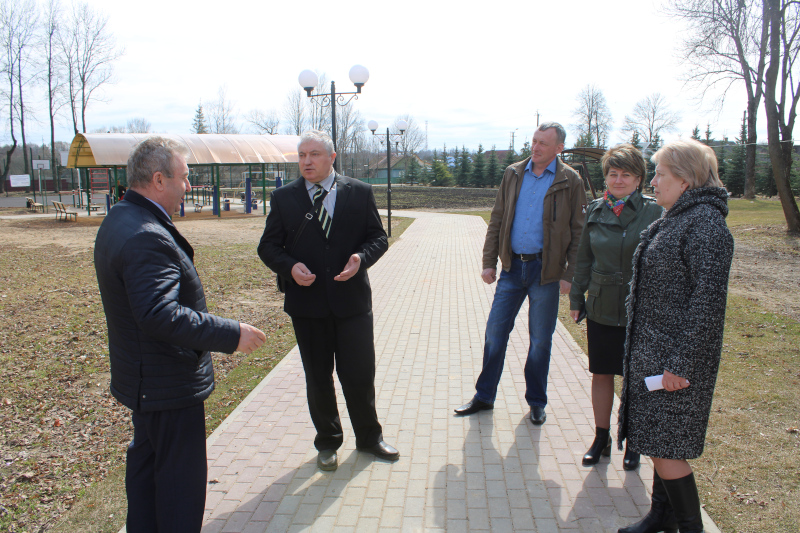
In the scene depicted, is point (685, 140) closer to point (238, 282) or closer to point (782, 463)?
point (782, 463)

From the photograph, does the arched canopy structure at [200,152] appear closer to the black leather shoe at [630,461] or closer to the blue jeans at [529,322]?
the blue jeans at [529,322]

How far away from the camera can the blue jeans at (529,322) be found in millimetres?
3836

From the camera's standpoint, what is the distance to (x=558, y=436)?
3.73 meters

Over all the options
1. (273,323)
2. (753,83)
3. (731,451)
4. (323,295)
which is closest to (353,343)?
(323,295)

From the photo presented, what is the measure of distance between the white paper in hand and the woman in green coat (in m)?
0.80

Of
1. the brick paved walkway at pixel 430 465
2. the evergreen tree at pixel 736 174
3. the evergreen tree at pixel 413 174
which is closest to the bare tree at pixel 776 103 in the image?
the brick paved walkway at pixel 430 465

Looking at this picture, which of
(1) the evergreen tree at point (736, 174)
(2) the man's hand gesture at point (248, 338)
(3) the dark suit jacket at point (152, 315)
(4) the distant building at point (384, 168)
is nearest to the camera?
(3) the dark suit jacket at point (152, 315)

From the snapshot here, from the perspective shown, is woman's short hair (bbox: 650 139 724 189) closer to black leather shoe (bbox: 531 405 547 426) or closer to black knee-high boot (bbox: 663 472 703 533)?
black knee-high boot (bbox: 663 472 703 533)

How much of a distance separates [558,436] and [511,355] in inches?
75.5

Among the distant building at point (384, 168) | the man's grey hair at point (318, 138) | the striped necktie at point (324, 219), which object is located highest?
the distant building at point (384, 168)

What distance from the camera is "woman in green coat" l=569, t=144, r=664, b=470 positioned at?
316 centimetres

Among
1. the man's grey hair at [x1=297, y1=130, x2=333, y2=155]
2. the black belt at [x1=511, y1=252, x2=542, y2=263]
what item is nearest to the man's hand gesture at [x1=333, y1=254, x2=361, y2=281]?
the man's grey hair at [x1=297, y1=130, x2=333, y2=155]

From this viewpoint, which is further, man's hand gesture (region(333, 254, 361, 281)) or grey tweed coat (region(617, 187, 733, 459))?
man's hand gesture (region(333, 254, 361, 281))

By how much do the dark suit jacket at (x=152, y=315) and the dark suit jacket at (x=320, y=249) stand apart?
0.98m
